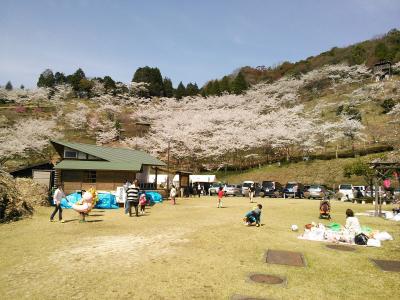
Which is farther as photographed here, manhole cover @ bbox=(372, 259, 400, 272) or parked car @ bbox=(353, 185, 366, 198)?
parked car @ bbox=(353, 185, 366, 198)

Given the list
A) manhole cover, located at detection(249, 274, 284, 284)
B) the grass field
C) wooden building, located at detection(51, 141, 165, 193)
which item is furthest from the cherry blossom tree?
manhole cover, located at detection(249, 274, 284, 284)

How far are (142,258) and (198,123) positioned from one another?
54.1 metres

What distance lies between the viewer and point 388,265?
8.50 metres

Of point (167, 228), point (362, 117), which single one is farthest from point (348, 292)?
point (362, 117)

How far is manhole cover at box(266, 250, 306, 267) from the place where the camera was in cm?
854

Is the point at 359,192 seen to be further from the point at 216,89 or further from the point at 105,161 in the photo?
the point at 216,89

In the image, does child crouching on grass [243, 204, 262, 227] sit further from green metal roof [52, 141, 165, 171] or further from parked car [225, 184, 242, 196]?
parked car [225, 184, 242, 196]

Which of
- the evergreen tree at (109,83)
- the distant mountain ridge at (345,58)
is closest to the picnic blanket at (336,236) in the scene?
the distant mountain ridge at (345,58)

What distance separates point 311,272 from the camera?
7754mm

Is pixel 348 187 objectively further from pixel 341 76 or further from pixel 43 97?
pixel 43 97

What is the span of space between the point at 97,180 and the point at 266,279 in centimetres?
2518

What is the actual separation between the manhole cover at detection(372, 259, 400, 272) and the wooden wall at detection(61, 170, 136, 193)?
23.9 m

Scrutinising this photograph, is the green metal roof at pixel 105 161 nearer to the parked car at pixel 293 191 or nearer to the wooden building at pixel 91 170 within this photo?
the wooden building at pixel 91 170

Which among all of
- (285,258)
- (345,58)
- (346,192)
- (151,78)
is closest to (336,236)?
(285,258)
